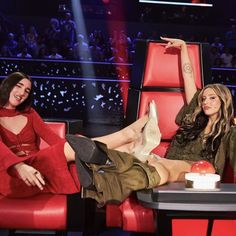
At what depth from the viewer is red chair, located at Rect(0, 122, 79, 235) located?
1.62 metres

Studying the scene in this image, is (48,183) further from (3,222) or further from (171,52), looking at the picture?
(171,52)

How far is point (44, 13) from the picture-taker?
848cm

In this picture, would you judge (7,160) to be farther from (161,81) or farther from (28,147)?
(161,81)

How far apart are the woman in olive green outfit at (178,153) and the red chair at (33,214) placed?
0.21 m

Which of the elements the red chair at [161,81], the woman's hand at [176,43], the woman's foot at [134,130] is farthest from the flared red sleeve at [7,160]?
the woman's hand at [176,43]

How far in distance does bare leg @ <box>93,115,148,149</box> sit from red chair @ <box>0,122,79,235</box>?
400 millimetres

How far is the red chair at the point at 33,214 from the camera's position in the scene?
1.62 m

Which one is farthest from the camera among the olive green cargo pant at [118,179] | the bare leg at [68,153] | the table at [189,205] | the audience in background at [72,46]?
the audience in background at [72,46]

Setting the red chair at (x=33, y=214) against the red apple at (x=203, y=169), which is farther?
the red chair at (x=33, y=214)

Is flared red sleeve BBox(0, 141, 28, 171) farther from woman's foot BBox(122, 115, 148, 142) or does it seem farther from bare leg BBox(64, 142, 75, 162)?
A: woman's foot BBox(122, 115, 148, 142)

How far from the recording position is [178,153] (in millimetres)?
2117

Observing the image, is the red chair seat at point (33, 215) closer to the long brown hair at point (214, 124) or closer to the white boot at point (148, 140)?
the white boot at point (148, 140)

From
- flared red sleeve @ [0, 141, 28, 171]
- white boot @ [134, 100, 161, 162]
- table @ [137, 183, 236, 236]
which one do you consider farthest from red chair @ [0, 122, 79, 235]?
table @ [137, 183, 236, 236]

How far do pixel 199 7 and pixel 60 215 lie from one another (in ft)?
24.4
